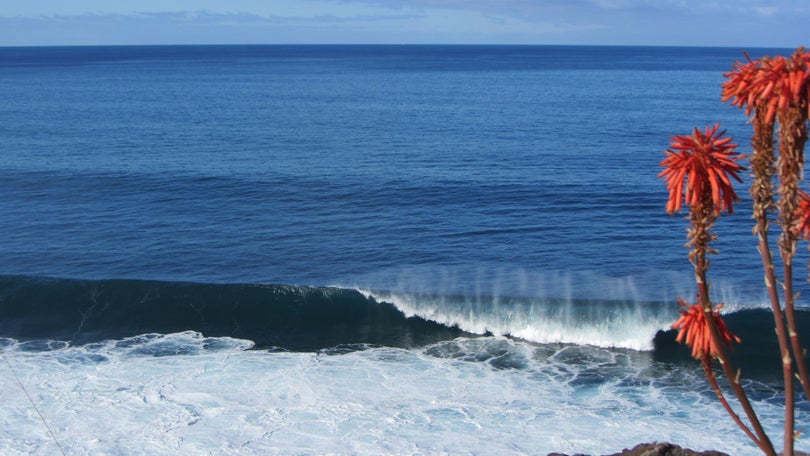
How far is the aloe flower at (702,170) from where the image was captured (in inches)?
309

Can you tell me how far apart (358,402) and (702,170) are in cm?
1619

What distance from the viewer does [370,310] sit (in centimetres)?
3020

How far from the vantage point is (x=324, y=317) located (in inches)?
1184

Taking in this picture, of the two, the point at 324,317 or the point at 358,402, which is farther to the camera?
the point at 324,317

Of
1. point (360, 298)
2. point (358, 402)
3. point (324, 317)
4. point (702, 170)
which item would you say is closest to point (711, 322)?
point (702, 170)

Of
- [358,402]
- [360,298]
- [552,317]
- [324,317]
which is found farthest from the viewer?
[360,298]

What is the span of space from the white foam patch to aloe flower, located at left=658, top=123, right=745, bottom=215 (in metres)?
13.2

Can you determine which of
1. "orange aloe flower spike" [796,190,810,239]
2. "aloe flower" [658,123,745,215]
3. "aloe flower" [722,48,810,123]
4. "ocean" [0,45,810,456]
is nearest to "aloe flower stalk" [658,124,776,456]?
"aloe flower" [658,123,745,215]

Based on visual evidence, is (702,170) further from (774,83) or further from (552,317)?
(552,317)

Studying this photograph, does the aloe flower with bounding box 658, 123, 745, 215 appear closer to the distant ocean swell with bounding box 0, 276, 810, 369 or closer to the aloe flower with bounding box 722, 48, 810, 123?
the aloe flower with bounding box 722, 48, 810, 123

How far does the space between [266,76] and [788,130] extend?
488 ft

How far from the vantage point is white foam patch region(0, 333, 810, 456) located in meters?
20.4

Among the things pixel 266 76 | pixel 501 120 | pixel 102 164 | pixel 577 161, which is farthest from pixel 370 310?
pixel 266 76

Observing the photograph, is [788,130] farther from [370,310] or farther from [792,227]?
[370,310]
